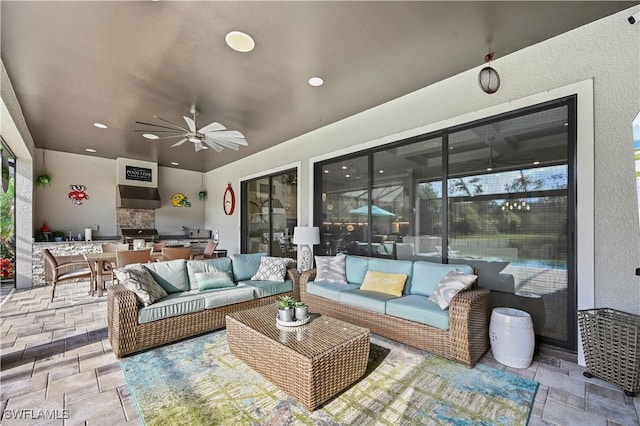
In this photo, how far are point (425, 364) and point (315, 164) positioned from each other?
3.83 metres

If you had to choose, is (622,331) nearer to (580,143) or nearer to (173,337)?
(580,143)

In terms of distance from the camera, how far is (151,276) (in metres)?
3.39

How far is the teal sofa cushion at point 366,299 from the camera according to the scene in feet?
10.5

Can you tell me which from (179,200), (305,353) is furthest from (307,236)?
(179,200)

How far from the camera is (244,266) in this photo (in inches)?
171

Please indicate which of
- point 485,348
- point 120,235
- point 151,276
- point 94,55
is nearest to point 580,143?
point 485,348

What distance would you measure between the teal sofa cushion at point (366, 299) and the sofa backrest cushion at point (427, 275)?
1.09ft

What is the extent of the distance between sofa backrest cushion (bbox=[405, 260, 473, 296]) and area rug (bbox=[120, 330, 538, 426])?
78 cm

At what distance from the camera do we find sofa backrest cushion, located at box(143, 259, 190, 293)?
352cm

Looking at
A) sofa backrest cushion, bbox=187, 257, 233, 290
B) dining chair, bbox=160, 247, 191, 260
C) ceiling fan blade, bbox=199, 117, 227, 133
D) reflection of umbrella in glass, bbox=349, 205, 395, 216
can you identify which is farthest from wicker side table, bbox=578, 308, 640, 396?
dining chair, bbox=160, 247, 191, 260

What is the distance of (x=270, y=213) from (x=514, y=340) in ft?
17.6

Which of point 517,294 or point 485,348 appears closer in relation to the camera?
point 485,348

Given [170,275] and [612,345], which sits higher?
[170,275]

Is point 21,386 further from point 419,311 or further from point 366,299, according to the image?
point 419,311
